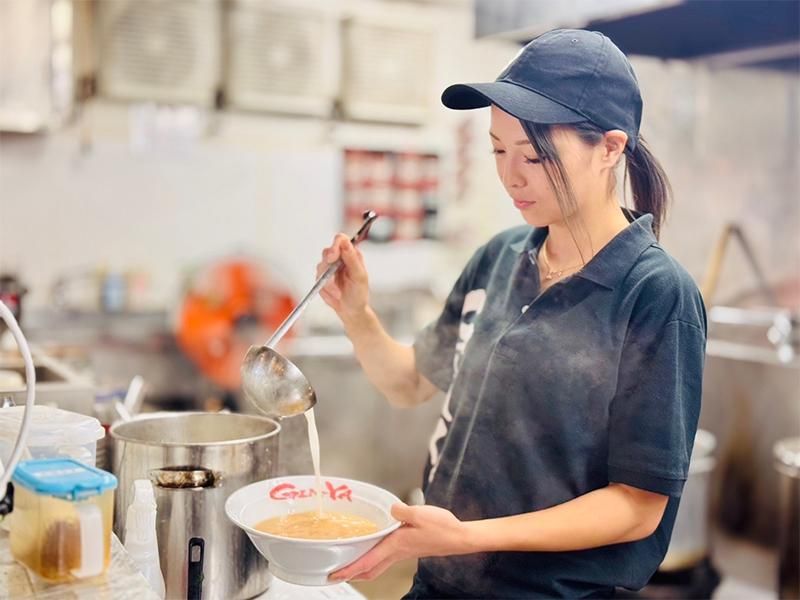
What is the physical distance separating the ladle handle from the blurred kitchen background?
6.36 ft

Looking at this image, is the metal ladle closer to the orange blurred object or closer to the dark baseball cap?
the dark baseball cap

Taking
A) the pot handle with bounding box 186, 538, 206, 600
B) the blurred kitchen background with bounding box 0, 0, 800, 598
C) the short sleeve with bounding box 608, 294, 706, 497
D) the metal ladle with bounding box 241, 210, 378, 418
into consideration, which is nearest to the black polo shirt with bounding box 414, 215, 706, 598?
the short sleeve with bounding box 608, 294, 706, 497

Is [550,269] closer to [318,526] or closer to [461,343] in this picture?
[461,343]

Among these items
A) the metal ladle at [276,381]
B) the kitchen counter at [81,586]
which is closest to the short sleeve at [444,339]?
the metal ladle at [276,381]

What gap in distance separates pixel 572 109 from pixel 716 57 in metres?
2.59

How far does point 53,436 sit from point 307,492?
417mm

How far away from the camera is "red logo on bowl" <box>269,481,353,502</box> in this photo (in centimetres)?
150

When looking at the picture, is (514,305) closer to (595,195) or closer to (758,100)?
(595,195)

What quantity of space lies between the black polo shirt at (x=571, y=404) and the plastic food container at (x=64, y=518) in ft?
1.95

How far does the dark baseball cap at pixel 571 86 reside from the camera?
4.41ft

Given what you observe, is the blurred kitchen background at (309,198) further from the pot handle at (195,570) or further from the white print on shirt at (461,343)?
the pot handle at (195,570)

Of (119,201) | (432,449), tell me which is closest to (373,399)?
(119,201)

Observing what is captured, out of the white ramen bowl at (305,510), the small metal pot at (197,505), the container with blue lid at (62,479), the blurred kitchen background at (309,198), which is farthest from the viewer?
the blurred kitchen background at (309,198)

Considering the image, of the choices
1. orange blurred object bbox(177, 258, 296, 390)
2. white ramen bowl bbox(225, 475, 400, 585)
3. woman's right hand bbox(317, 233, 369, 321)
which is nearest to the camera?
white ramen bowl bbox(225, 475, 400, 585)
